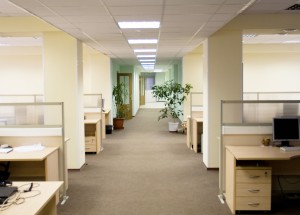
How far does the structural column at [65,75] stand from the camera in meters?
5.86

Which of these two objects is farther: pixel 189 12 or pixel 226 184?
pixel 226 184

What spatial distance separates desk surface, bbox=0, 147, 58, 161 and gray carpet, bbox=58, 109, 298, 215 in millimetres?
725

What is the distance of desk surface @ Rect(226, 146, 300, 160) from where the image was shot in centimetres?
373

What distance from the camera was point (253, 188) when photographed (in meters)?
3.92

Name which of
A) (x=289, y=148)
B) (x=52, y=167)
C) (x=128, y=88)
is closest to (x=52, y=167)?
(x=52, y=167)

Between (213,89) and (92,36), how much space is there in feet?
7.34

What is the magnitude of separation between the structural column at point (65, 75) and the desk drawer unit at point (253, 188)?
10.2ft

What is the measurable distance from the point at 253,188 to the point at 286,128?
0.93m

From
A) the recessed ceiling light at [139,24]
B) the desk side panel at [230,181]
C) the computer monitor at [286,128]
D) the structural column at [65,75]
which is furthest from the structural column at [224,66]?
the structural column at [65,75]

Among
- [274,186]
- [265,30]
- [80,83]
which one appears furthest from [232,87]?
[80,83]

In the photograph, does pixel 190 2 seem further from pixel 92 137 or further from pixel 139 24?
pixel 92 137

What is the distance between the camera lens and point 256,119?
4758 millimetres

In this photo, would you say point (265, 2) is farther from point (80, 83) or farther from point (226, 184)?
point (80, 83)

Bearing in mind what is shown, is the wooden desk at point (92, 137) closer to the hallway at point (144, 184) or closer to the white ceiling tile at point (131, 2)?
the hallway at point (144, 184)
